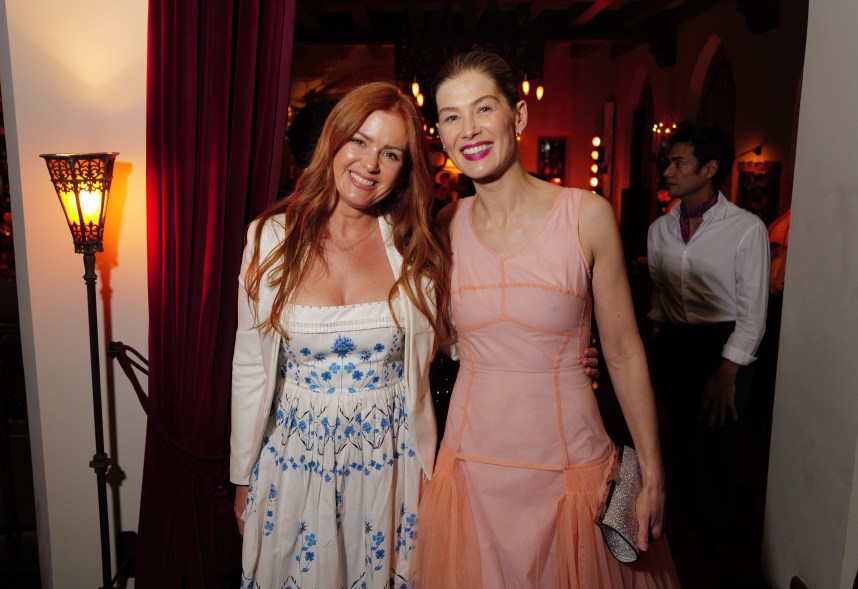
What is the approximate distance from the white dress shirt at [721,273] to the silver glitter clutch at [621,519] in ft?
5.16

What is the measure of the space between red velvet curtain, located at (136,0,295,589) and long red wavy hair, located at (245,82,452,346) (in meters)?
0.28

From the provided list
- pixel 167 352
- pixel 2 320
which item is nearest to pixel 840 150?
pixel 167 352

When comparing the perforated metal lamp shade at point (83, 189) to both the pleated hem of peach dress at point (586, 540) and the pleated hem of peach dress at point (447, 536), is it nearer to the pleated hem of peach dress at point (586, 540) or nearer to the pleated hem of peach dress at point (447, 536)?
the pleated hem of peach dress at point (447, 536)

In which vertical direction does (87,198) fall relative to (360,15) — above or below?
below

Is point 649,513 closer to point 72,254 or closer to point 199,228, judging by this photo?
point 199,228

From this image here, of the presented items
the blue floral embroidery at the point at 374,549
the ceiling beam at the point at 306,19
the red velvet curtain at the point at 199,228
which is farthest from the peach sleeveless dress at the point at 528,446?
the ceiling beam at the point at 306,19

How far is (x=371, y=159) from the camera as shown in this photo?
1835mm

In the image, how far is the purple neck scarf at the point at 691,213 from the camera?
10.7 ft

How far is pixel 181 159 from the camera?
2119mm

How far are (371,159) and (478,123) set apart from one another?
0.96 feet

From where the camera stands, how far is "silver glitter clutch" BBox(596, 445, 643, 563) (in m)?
1.65

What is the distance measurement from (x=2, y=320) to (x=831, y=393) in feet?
10.2

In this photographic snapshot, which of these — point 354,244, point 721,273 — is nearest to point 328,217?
point 354,244

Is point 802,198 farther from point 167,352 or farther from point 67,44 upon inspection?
point 67,44
